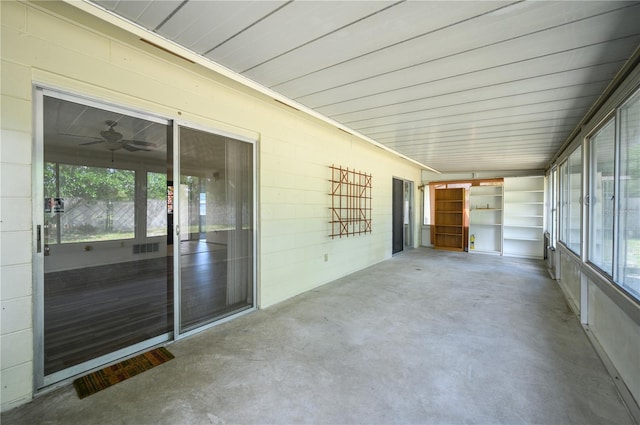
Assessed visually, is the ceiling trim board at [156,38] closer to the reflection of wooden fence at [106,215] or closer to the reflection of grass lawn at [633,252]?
the reflection of wooden fence at [106,215]

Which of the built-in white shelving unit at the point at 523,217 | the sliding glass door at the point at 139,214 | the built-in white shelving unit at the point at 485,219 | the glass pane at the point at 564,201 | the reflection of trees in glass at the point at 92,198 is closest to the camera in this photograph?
the sliding glass door at the point at 139,214

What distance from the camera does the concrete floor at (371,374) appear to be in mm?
1704

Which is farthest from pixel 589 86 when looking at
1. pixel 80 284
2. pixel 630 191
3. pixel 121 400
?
pixel 80 284

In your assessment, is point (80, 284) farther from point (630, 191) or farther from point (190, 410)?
point (630, 191)

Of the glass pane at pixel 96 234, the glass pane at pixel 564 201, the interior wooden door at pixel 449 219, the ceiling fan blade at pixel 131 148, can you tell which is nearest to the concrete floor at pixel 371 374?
the glass pane at pixel 96 234

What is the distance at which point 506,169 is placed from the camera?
776cm

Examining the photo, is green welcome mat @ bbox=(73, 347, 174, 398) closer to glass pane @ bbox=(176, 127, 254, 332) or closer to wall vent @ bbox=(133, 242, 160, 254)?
glass pane @ bbox=(176, 127, 254, 332)

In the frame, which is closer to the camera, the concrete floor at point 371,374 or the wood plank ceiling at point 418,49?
the wood plank ceiling at point 418,49

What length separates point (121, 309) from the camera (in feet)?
10.6

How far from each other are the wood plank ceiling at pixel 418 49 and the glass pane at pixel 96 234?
1180 millimetres

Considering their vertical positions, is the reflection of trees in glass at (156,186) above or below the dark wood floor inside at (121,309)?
above

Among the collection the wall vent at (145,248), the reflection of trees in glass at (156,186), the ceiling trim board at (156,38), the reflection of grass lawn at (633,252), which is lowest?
the wall vent at (145,248)

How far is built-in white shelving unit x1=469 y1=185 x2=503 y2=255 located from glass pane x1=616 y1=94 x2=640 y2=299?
6223 millimetres

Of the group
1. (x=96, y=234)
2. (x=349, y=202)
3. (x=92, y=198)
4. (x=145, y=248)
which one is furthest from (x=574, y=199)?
(x=145, y=248)
